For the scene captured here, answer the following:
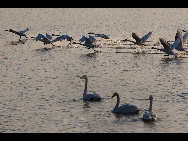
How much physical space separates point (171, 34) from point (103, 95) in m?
38.0

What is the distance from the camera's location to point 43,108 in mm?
27828

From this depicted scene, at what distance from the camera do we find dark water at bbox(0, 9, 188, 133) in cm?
2522

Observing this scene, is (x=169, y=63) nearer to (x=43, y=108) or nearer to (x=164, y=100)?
(x=164, y=100)

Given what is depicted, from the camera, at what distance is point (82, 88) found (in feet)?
109

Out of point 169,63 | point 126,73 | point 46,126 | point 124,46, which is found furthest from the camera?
point 124,46

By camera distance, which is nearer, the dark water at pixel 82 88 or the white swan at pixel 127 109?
the dark water at pixel 82 88

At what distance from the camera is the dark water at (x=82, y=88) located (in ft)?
82.7

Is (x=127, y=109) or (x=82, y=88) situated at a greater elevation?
(x=82, y=88)

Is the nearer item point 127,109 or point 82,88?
point 127,109

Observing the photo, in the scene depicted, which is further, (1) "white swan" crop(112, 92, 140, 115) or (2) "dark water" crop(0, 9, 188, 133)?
(1) "white swan" crop(112, 92, 140, 115)

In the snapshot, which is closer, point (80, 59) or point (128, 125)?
point (128, 125)
